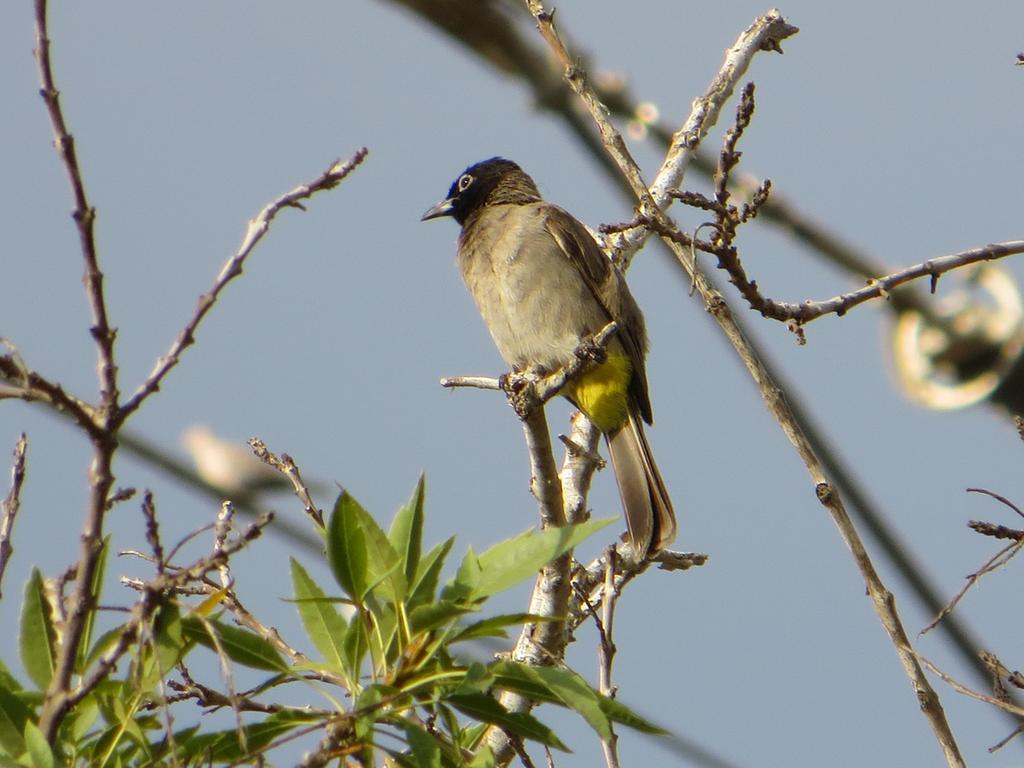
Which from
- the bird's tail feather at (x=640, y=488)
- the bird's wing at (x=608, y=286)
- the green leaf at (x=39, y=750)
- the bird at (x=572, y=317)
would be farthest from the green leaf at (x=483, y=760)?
the bird's wing at (x=608, y=286)

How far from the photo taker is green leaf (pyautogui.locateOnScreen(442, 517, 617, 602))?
230cm

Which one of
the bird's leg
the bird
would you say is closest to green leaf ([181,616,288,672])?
the bird's leg

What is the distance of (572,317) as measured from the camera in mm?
6066

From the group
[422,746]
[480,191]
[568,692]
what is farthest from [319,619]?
[480,191]

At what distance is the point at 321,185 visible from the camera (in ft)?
7.27

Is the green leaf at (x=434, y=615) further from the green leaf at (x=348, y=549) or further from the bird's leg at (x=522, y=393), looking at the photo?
the bird's leg at (x=522, y=393)

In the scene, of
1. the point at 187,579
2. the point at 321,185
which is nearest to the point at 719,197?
the point at 321,185

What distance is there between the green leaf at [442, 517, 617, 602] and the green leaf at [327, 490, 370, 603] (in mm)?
160

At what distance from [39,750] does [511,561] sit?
2.74 feet

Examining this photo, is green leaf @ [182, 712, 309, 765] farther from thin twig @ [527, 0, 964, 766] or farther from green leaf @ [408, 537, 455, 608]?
thin twig @ [527, 0, 964, 766]

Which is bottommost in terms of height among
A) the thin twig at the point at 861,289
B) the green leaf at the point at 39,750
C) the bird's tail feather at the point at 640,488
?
the green leaf at the point at 39,750

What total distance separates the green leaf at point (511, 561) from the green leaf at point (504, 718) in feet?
0.58

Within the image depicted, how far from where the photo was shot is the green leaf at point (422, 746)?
2.16m

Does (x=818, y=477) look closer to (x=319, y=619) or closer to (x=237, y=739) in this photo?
(x=319, y=619)
